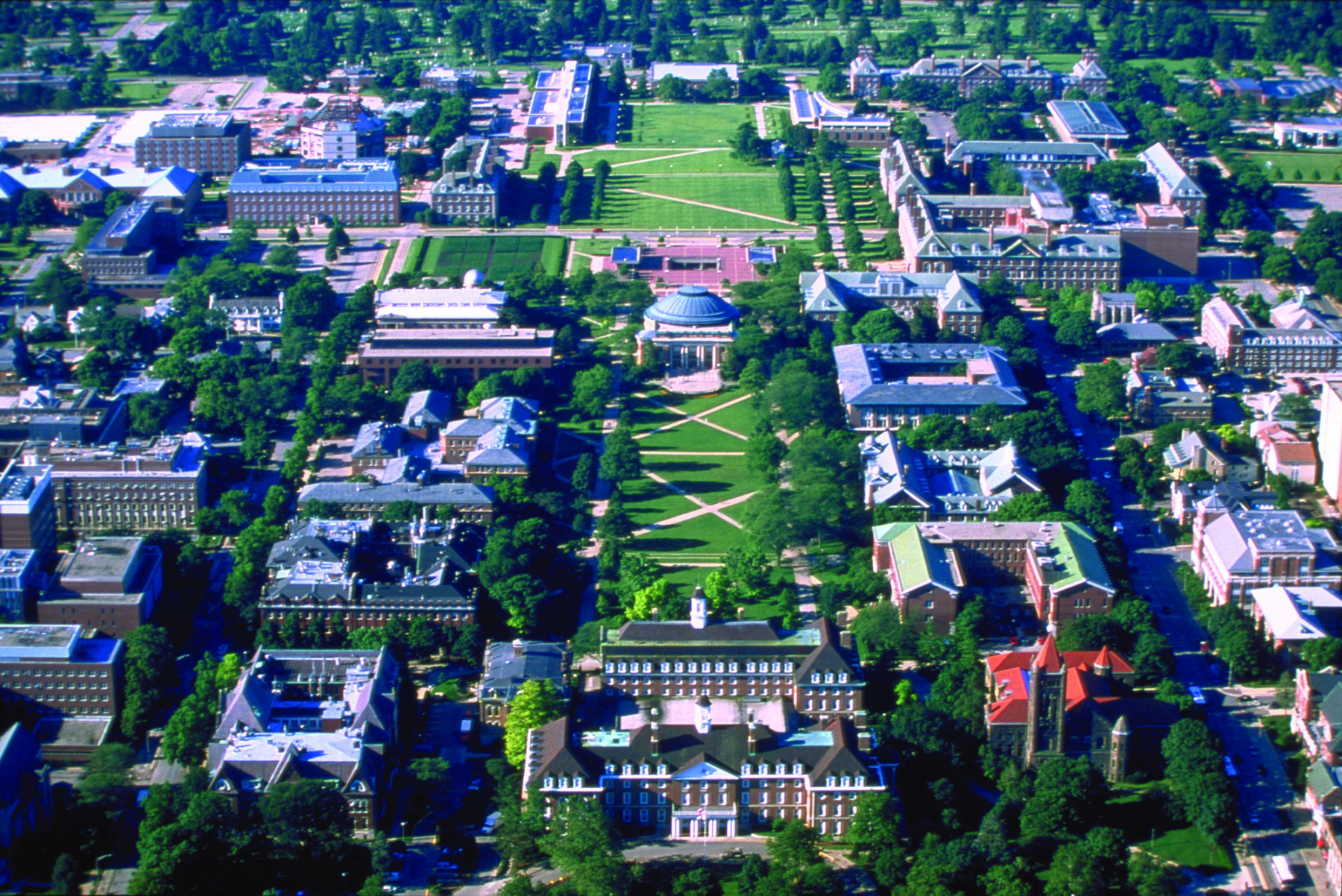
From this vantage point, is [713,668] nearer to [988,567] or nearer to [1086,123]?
[988,567]

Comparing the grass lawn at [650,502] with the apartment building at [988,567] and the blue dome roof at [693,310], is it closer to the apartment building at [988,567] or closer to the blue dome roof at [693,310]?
the apartment building at [988,567]

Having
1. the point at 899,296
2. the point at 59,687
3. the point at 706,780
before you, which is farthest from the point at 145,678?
the point at 899,296

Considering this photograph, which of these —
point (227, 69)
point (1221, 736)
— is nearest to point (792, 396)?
point (1221, 736)

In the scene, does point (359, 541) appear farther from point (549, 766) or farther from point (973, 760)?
point (973, 760)

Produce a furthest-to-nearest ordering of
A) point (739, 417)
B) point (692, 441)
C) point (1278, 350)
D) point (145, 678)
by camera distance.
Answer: point (1278, 350) < point (739, 417) < point (692, 441) < point (145, 678)

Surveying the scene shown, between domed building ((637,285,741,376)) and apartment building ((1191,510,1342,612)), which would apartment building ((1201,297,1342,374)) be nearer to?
apartment building ((1191,510,1342,612))

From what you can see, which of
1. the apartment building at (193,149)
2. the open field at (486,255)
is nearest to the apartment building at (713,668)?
the open field at (486,255)
